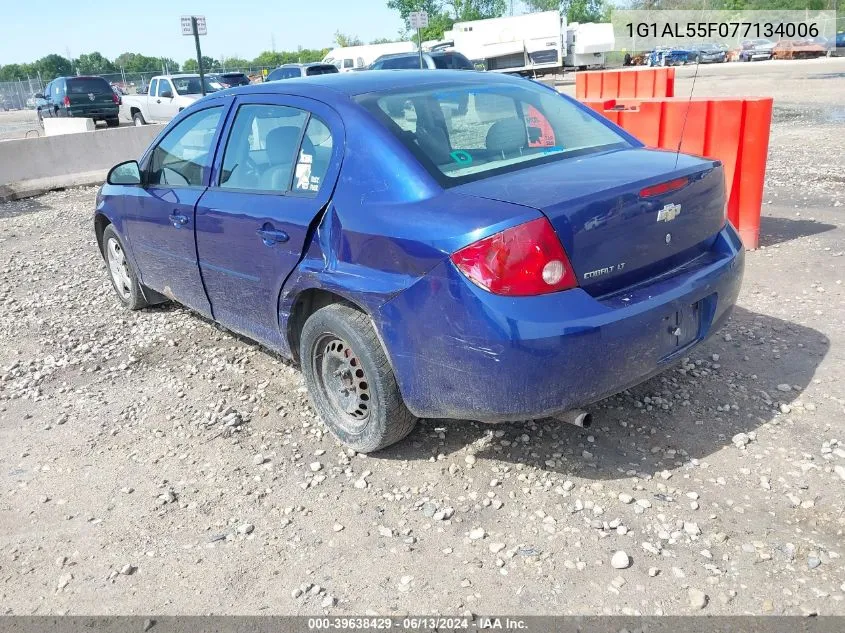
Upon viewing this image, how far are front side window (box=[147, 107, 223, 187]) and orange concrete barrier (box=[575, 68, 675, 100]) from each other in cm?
719

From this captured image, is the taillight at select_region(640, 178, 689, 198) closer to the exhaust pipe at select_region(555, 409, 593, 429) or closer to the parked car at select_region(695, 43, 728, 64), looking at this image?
the exhaust pipe at select_region(555, 409, 593, 429)

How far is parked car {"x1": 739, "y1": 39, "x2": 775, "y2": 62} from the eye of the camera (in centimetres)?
4691

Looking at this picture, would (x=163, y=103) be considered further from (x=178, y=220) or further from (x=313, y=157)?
(x=313, y=157)

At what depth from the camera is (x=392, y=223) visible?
2.98m

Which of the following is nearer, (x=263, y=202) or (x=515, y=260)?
(x=515, y=260)

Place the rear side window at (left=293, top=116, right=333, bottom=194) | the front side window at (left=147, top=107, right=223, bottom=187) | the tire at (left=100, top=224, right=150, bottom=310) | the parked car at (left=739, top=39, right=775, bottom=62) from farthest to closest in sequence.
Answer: the parked car at (left=739, top=39, right=775, bottom=62) < the tire at (left=100, top=224, right=150, bottom=310) < the front side window at (left=147, top=107, right=223, bottom=187) < the rear side window at (left=293, top=116, right=333, bottom=194)

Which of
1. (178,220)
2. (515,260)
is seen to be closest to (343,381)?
(515,260)

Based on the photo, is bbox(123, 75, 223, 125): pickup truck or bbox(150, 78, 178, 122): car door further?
bbox(150, 78, 178, 122): car door

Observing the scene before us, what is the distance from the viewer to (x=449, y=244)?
9.04ft

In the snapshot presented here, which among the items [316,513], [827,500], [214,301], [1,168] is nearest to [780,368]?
[827,500]

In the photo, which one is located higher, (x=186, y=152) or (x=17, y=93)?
(x=186, y=152)

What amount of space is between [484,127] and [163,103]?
20.4 meters

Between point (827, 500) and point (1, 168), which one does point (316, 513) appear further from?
point (1, 168)

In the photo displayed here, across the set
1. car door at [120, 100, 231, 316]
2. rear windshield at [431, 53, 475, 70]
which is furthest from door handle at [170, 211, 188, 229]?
rear windshield at [431, 53, 475, 70]
